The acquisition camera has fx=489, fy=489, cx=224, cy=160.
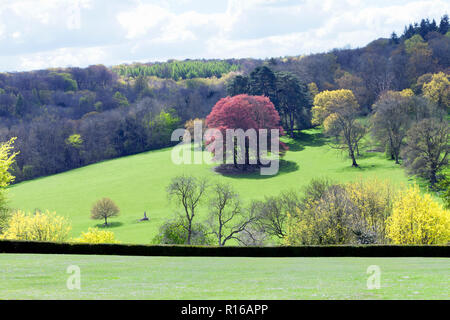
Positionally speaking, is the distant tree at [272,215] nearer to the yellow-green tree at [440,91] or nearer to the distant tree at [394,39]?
the yellow-green tree at [440,91]

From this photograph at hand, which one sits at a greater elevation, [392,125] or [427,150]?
[392,125]

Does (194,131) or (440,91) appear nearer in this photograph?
(440,91)

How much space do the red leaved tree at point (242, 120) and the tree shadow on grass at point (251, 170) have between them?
106cm

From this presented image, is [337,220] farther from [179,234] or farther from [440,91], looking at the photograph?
[440,91]

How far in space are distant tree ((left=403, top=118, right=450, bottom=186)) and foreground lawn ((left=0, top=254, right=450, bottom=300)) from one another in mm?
48349

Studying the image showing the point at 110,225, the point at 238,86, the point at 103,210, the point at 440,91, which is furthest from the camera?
the point at 238,86

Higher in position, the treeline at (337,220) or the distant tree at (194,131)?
the distant tree at (194,131)

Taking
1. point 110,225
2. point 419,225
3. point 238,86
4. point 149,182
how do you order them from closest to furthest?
point 419,225
point 110,225
point 149,182
point 238,86

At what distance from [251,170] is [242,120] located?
8188 millimetres

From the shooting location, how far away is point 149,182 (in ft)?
268

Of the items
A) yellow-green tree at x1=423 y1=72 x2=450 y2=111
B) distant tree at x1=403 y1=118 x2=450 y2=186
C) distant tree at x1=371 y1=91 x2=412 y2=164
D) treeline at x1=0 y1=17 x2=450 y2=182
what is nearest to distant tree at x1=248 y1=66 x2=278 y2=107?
treeline at x1=0 y1=17 x2=450 y2=182

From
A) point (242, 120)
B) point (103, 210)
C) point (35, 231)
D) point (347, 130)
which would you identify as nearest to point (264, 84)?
point (242, 120)

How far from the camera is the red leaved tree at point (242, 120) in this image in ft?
254

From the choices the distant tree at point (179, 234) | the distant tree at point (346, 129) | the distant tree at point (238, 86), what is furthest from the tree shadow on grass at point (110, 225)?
Result: the distant tree at point (238, 86)
